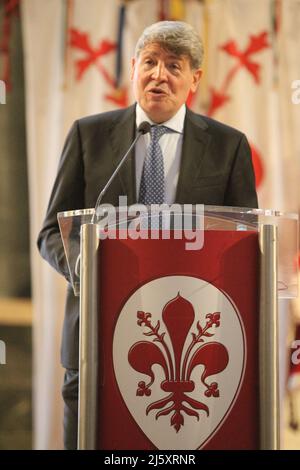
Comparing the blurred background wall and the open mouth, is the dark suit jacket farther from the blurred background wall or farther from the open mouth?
the blurred background wall

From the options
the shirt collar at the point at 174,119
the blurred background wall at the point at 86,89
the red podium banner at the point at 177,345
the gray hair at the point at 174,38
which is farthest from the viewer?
the blurred background wall at the point at 86,89

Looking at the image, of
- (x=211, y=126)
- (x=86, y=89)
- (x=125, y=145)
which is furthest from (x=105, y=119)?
(x=86, y=89)

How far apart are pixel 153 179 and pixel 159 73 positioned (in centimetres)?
32

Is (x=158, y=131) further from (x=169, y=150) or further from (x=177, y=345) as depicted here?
(x=177, y=345)

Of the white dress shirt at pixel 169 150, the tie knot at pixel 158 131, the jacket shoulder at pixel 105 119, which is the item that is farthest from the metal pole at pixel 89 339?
the jacket shoulder at pixel 105 119

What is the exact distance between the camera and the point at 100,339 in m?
1.73

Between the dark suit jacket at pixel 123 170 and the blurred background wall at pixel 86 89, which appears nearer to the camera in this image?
the dark suit jacket at pixel 123 170

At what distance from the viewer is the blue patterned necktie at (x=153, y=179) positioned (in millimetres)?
2334

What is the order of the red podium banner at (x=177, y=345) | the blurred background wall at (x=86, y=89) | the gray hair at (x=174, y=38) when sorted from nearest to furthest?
the red podium banner at (x=177, y=345) < the gray hair at (x=174, y=38) < the blurred background wall at (x=86, y=89)

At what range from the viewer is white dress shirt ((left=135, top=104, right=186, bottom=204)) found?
2.37 meters

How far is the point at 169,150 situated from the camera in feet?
8.02

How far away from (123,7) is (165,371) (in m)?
2.65

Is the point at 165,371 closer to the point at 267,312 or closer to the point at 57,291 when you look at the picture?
the point at 267,312

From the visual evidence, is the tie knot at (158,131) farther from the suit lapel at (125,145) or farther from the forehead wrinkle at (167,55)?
the forehead wrinkle at (167,55)
